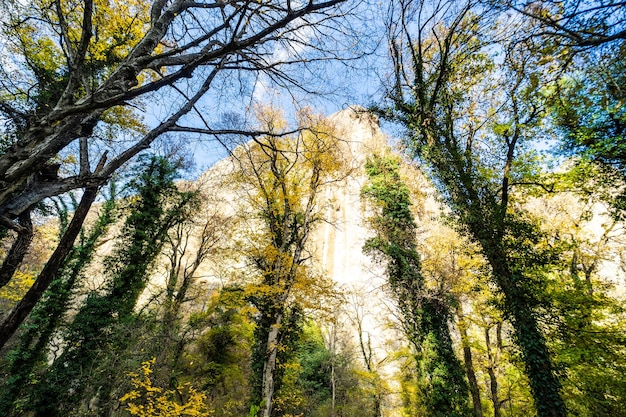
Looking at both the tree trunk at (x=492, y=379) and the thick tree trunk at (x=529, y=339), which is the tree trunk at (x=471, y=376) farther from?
the thick tree trunk at (x=529, y=339)

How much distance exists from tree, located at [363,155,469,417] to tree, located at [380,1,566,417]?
3.81 meters

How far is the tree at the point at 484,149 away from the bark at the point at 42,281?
7.12 metres

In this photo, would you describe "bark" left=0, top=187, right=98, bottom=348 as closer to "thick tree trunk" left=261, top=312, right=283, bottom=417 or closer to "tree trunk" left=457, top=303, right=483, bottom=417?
"thick tree trunk" left=261, top=312, right=283, bottom=417

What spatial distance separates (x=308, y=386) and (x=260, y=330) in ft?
30.8

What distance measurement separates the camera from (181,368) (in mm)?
12305

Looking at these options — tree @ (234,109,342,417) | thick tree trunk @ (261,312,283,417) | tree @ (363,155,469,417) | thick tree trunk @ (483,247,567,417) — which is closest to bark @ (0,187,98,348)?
tree @ (234,109,342,417)

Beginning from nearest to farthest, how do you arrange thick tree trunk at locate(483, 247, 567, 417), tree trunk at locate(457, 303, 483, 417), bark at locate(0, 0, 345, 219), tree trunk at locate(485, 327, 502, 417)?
bark at locate(0, 0, 345, 219)
thick tree trunk at locate(483, 247, 567, 417)
tree trunk at locate(485, 327, 502, 417)
tree trunk at locate(457, 303, 483, 417)

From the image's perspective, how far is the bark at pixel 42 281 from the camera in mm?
2033

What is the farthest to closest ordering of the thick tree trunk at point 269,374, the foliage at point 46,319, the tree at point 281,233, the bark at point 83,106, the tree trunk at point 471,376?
the tree trunk at point 471,376 < the foliage at point 46,319 < the tree at point 281,233 < the thick tree trunk at point 269,374 < the bark at point 83,106

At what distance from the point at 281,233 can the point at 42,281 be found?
24.8 feet

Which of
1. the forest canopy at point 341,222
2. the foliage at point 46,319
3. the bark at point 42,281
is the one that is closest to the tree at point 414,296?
the forest canopy at point 341,222

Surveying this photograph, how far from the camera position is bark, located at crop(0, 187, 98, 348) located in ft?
6.67

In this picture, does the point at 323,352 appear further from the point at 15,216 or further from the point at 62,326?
the point at 15,216

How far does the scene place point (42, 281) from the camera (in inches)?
89.6
